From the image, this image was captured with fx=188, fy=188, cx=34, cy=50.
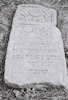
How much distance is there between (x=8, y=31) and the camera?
237cm

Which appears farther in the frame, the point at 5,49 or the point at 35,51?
the point at 5,49

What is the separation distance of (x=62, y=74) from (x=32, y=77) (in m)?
0.29

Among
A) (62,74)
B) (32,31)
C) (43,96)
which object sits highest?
(32,31)

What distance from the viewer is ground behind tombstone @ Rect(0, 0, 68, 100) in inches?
67.8

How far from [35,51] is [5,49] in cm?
38

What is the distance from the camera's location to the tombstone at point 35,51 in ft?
5.81

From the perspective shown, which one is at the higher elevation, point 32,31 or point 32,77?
point 32,31

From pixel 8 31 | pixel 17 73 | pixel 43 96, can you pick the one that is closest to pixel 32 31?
pixel 8 31

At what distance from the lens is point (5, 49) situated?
2.15 m

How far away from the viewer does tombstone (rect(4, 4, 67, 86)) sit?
177 centimetres

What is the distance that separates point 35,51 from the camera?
78.2 inches

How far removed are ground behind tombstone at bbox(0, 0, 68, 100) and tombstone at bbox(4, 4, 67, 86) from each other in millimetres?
71

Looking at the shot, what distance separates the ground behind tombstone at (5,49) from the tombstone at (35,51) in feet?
0.23

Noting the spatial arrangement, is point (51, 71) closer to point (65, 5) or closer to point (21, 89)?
point (21, 89)
